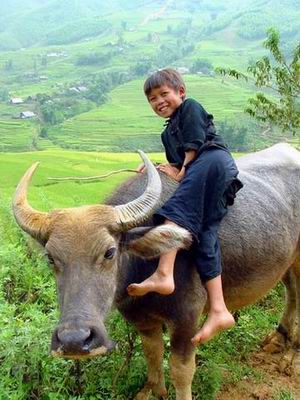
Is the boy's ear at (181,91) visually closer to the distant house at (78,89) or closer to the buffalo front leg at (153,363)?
the buffalo front leg at (153,363)

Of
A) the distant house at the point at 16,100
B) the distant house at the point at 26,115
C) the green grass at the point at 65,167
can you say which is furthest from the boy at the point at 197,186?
the distant house at the point at 16,100

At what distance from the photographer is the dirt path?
4711mm

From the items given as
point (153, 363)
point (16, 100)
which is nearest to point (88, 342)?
point (153, 363)

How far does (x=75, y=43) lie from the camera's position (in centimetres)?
19162

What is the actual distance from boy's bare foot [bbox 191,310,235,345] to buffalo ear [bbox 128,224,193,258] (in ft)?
1.92

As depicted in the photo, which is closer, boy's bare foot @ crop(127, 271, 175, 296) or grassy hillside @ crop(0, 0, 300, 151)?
boy's bare foot @ crop(127, 271, 175, 296)

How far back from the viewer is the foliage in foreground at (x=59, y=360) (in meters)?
3.57

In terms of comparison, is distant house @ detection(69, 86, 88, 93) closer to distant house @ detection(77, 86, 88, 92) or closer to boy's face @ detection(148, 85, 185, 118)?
distant house @ detection(77, 86, 88, 92)

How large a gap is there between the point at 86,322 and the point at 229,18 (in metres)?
182

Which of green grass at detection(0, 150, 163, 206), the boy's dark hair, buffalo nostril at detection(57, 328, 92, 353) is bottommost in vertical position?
green grass at detection(0, 150, 163, 206)

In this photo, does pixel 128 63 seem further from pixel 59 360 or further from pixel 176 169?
pixel 59 360

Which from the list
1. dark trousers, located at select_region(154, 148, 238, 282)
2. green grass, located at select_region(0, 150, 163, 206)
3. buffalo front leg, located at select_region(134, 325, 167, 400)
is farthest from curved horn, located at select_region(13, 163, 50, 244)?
green grass, located at select_region(0, 150, 163, 206)

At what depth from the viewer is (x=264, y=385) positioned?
490cm

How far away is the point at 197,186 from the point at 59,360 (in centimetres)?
152
